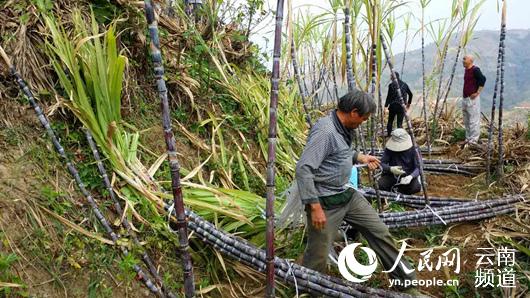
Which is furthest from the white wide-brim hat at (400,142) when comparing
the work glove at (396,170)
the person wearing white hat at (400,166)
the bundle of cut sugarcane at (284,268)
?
the bundle of cut sugarcane at (284,268)

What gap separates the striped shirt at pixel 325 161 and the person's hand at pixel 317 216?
1.4 inches

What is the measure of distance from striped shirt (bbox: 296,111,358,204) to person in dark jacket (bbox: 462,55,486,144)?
13.0 ft

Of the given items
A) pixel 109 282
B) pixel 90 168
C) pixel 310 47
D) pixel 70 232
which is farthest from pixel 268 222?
pixel 310 47

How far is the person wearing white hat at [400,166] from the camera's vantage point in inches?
149

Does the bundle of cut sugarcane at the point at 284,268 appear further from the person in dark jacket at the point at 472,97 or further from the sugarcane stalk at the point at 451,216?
the person in dark jacket at the point at 472,97

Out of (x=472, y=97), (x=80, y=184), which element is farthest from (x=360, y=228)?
(x=472, y=97)

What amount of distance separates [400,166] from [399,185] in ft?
0.71

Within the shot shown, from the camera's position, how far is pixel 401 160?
3932mm

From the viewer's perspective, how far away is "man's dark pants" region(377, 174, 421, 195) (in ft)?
13.0

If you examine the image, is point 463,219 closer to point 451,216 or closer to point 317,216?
point 451,216

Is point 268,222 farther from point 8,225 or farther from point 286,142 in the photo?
point 286,142

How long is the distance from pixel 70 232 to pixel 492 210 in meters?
3.00

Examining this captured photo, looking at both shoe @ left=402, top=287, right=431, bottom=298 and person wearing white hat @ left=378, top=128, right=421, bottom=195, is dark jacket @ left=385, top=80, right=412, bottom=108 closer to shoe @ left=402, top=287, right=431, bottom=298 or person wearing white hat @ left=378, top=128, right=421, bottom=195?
person wearing white hat @ left=378, top=128, right=421, bottom=195

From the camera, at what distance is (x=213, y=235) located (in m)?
2.45
